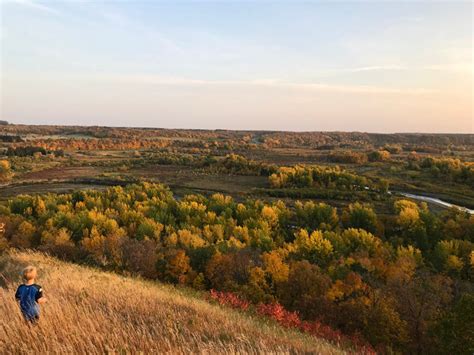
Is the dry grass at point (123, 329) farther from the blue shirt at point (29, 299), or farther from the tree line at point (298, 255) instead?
the tree line at point (298, 255)

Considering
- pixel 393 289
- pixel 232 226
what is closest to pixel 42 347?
pixel 393 289

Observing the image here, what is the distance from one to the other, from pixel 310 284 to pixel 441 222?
22.2m

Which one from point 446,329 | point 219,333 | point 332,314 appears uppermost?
point 219,333

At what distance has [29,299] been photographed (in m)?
7.19

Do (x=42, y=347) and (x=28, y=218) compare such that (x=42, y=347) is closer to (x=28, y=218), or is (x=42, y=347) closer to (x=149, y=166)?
(x=28, y=218)

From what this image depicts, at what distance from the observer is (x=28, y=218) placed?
3725cm

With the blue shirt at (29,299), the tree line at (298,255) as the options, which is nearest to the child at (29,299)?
the blue shirt at (29,299)

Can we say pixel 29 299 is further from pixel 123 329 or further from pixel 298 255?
pixel 298 255

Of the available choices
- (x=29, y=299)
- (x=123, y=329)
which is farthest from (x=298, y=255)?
(x=29, y=299)

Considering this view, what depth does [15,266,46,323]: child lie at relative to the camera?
7.01 m

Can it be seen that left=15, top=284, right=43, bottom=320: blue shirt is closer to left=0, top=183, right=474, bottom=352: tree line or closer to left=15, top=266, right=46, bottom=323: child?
left=15, top=266, right=46, bottom=323: child

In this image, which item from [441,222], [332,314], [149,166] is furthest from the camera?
[149,166]

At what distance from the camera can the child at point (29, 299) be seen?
23.0ft

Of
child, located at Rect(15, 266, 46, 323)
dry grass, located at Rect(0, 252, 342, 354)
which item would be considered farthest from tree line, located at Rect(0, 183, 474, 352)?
child, located at Rect(15, 266, 46, 323)
